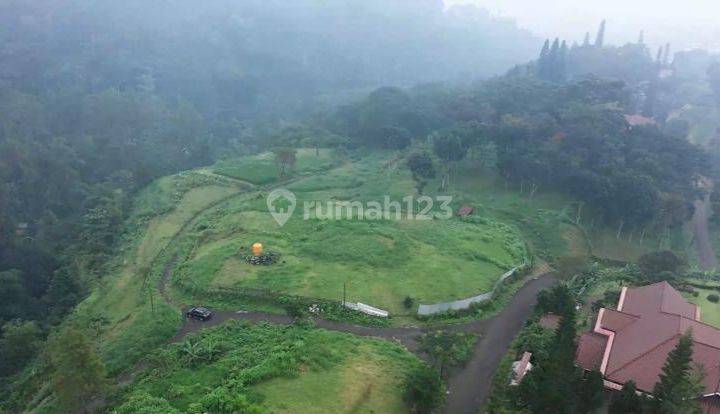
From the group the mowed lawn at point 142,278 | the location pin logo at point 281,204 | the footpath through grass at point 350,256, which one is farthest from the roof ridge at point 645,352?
the location pin logo at point 281,204

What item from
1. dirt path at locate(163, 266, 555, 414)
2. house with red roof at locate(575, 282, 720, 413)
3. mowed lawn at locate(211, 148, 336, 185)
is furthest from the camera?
mowed lawn at locate(211, 148, 336, 185)

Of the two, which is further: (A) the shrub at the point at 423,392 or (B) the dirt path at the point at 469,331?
(B) the dirt path at the point at 469,331

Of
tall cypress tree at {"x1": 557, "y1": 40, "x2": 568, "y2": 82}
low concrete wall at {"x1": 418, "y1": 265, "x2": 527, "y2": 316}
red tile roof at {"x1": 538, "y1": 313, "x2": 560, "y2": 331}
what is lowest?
low concrete wall at {"x1": 418, "y1": 265, "x2": 527, "y2": 316}

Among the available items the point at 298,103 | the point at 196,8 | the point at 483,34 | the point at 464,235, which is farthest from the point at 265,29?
the point at 464,235

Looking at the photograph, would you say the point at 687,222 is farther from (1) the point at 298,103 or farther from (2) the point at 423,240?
(1) the point at 298,103

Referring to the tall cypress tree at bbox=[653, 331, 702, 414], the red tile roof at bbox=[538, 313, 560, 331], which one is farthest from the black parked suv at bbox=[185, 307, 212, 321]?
the tall cypress tree at bbox=[653, 331, 702, 414]

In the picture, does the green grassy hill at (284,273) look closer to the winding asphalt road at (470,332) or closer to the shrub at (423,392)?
the winding asphalt road at (470,332)

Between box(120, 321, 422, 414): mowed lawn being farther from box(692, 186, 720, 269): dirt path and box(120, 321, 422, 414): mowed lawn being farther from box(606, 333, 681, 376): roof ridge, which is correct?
box(692, 186, 720, 269): dirt path
